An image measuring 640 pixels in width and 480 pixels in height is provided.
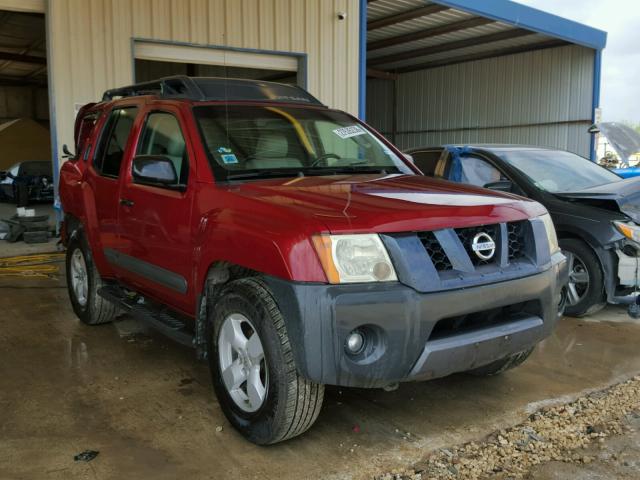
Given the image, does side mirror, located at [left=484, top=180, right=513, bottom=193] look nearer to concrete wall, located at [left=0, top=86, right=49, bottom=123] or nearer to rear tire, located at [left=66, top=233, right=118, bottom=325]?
rear tire, located at [left=66, top=233, right=118, bottom=325]

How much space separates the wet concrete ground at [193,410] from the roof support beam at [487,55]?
14.3 metres

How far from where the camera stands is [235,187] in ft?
10.8

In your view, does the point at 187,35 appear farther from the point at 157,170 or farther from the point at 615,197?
the point at 615,197

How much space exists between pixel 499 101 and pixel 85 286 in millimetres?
16787

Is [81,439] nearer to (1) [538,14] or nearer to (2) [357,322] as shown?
(2) [357,322]

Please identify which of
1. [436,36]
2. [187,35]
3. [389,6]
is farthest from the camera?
[436,36]

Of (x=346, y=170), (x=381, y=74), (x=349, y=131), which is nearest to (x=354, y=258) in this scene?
(x=346, y=170)

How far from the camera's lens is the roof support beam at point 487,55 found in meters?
17.3

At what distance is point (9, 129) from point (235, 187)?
2499 cm

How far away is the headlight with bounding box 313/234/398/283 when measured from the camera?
103 inches

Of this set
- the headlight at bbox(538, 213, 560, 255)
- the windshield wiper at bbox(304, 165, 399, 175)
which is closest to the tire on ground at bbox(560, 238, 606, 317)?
the headlight at bbox(538, 213, 560, 255)

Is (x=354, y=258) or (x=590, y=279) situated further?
(x=590, y=279)

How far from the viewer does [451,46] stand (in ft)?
59.1

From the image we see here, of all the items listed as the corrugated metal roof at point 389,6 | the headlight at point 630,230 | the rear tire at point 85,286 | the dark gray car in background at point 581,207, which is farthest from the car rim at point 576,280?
the corrugated metal roof at point 389,6
